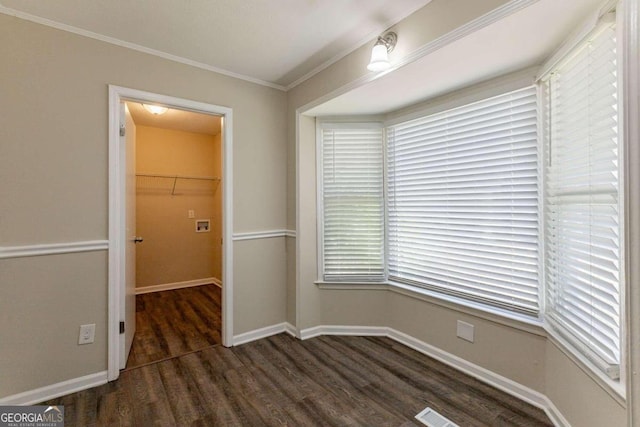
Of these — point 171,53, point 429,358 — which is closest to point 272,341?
point 429,358

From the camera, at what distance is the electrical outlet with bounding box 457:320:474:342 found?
2.14m

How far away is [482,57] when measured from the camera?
1747 millimetres

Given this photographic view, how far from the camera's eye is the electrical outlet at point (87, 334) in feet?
6.64

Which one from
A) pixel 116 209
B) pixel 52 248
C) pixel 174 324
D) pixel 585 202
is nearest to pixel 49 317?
pixel 52 248

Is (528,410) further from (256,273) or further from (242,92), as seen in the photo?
(242,92)

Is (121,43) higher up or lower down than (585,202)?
higher up

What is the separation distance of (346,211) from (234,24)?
69.9 inches

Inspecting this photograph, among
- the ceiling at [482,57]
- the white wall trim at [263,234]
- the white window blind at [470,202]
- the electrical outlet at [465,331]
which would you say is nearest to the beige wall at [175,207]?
the white wall trim at [263,234]

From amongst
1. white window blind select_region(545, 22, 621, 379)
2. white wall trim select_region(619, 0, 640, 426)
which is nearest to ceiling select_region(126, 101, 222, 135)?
white window blind select_region(545, 22, 621, 379)

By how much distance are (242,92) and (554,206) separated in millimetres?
2611

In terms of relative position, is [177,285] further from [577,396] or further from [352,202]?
[577,396]

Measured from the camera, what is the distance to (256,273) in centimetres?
285

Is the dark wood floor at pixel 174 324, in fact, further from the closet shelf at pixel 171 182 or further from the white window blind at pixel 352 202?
the closet shelf at pixel 171 182

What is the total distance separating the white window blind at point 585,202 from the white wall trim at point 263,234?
2059 millimetres
